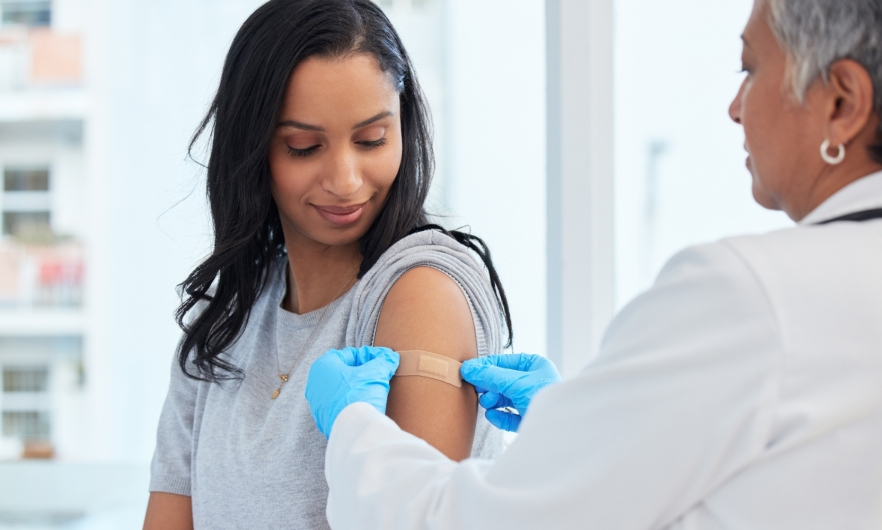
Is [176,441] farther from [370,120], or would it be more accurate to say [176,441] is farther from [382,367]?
[370,120]

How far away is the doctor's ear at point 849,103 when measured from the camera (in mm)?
721

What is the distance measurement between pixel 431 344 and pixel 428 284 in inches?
3.6

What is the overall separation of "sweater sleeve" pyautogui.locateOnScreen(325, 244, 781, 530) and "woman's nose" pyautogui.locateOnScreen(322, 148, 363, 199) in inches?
20.0

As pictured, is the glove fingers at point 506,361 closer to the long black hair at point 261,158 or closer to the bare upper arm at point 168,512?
the long black hair at point 261,158

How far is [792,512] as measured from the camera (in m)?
0.69

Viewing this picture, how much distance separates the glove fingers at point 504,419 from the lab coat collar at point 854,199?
0.60 m

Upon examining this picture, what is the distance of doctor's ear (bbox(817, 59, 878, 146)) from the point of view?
72 cm

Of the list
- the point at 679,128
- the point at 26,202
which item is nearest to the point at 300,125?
the point at 679,128

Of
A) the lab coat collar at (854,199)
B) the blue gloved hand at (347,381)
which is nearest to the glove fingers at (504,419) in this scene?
the blue gloved hand at (347,381)

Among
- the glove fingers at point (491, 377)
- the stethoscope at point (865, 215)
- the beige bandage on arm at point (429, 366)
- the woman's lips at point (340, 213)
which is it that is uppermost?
the woman's lips at point (340, 213)

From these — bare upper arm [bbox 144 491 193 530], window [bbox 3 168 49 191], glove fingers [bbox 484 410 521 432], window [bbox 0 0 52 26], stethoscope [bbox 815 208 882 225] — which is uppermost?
window [bbox 0 0 52 26]

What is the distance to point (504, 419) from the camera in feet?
4.01

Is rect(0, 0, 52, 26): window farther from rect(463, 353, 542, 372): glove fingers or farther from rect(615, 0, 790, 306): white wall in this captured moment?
rect(463, 353, 542, 372): glove fingers

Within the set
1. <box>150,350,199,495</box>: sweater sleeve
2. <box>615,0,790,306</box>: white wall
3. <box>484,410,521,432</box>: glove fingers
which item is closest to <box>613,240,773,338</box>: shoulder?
<box>484,410,521,432</box>: glove fingers
